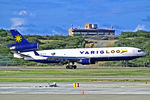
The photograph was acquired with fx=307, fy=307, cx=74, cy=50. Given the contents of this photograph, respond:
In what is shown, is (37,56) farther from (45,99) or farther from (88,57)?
(45,99)

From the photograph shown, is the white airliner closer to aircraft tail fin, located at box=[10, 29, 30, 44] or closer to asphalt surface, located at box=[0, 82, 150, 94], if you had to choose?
aircraft tail fin, located at box=[10, 29, 30, 44]

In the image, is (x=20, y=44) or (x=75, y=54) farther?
(x=20, y=44)

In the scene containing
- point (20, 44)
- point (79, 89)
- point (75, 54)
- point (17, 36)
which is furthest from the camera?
point (20, 44)

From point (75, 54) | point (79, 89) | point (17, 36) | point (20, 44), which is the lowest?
point (79, 89)

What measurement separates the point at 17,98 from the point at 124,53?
56089 millimetres

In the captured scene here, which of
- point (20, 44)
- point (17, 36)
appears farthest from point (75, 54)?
point (17, 36)

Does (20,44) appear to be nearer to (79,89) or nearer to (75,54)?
(75,54)

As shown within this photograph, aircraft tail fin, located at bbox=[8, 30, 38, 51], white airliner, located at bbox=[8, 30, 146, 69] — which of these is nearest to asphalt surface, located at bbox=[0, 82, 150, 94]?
white airliner, located at bbox=[8, 30, 146, 69]

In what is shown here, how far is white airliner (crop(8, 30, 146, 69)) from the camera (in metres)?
80.1

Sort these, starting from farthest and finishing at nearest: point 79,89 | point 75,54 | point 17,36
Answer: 1. point 17,36
2. point 75,54
3. point 79,89

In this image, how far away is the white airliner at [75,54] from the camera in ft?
263

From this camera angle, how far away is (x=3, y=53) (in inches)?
5039

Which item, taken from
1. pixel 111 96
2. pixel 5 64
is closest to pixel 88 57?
pixel 5 64

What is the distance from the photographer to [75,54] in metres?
82.1
